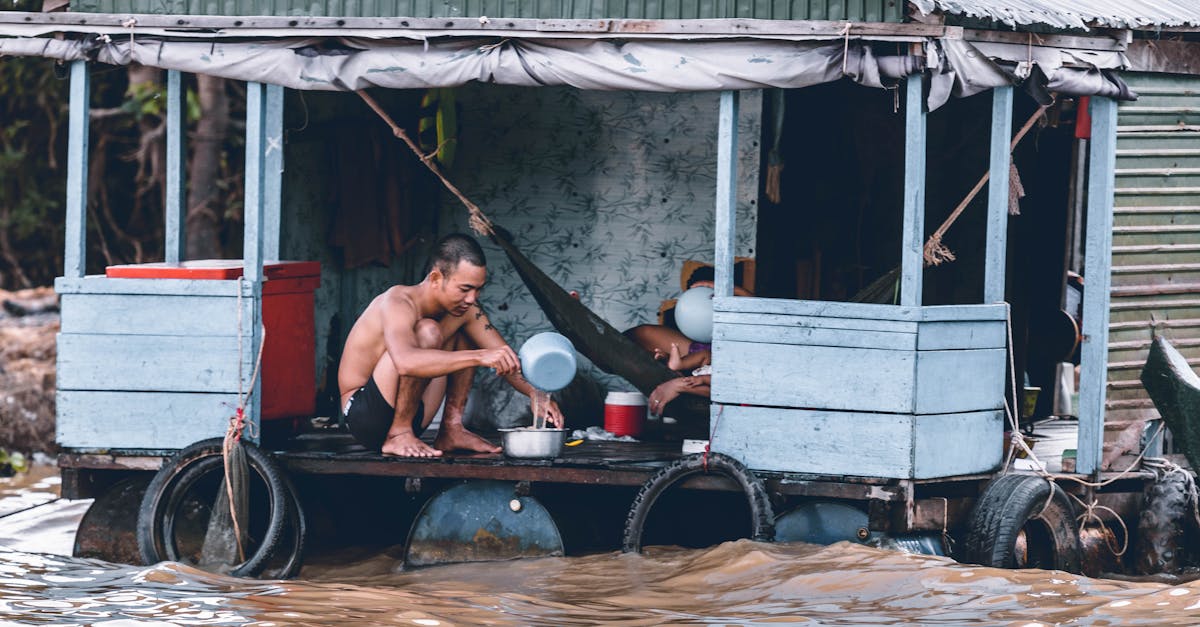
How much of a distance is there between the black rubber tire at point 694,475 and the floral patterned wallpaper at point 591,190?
2530 mm

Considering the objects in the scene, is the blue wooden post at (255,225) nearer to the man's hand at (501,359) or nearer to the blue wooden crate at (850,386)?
the man's hand at (501,359)

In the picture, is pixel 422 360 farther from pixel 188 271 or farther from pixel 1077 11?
pixel 1077 11

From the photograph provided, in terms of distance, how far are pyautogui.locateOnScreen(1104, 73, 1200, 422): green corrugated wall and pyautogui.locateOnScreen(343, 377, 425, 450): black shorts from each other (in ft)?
13.0

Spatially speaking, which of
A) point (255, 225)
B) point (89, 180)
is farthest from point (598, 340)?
point (89, 180)

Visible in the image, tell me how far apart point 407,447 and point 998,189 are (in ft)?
10.6

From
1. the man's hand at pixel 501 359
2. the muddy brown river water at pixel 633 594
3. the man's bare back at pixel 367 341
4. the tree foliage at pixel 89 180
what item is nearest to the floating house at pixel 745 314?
the muddy brown river water at pixel 633 594

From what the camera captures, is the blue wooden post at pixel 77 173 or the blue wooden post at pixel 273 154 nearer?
the blue wooden post at pixel 77 173

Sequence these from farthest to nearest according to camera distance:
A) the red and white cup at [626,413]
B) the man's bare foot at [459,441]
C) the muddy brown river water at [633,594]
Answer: the red and white cup at [626,413]
the man's bare foot at [459,441]
the muddy brown river water at [633,594]

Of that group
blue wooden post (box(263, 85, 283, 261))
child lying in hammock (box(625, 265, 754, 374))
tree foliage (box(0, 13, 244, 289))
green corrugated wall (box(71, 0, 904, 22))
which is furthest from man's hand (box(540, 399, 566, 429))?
tree foliage (box(0, 13, 244, 289))

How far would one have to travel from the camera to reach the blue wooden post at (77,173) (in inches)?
335

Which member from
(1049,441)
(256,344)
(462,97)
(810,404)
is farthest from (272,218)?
(1049,441)

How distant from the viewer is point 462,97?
1066 centimetres

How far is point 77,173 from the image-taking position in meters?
8.51

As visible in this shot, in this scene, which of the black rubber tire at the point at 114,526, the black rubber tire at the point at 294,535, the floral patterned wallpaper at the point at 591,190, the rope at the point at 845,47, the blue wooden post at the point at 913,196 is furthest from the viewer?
the floral patterned wallpaper at the point at 591,190
